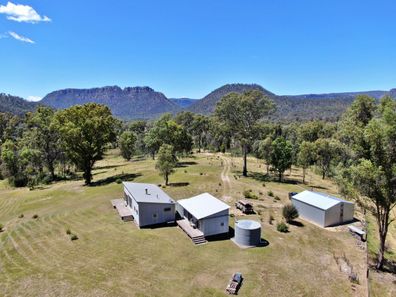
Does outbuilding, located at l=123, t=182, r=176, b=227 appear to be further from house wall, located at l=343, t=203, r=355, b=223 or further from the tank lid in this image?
house wall, located at l=343, t=203, r=355, b=223

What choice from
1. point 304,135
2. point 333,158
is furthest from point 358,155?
point 304,135

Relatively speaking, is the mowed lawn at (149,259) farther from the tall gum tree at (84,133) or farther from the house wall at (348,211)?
the tall gum tree at (84,133)

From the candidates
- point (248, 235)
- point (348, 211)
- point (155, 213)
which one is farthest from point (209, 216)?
point (348, 211)

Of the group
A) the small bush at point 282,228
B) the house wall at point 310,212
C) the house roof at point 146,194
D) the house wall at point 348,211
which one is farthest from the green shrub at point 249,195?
the house roof at point 146,194

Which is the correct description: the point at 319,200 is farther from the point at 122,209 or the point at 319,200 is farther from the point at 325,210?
the point at 122,209

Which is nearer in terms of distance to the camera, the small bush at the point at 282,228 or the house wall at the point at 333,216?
the small bush at the point at 282,228

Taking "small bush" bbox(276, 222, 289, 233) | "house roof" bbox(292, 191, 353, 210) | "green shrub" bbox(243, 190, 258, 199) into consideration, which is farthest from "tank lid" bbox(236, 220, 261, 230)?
"green shrub" bbox(243, 190, 258, 199)

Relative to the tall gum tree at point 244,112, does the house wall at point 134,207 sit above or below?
below
